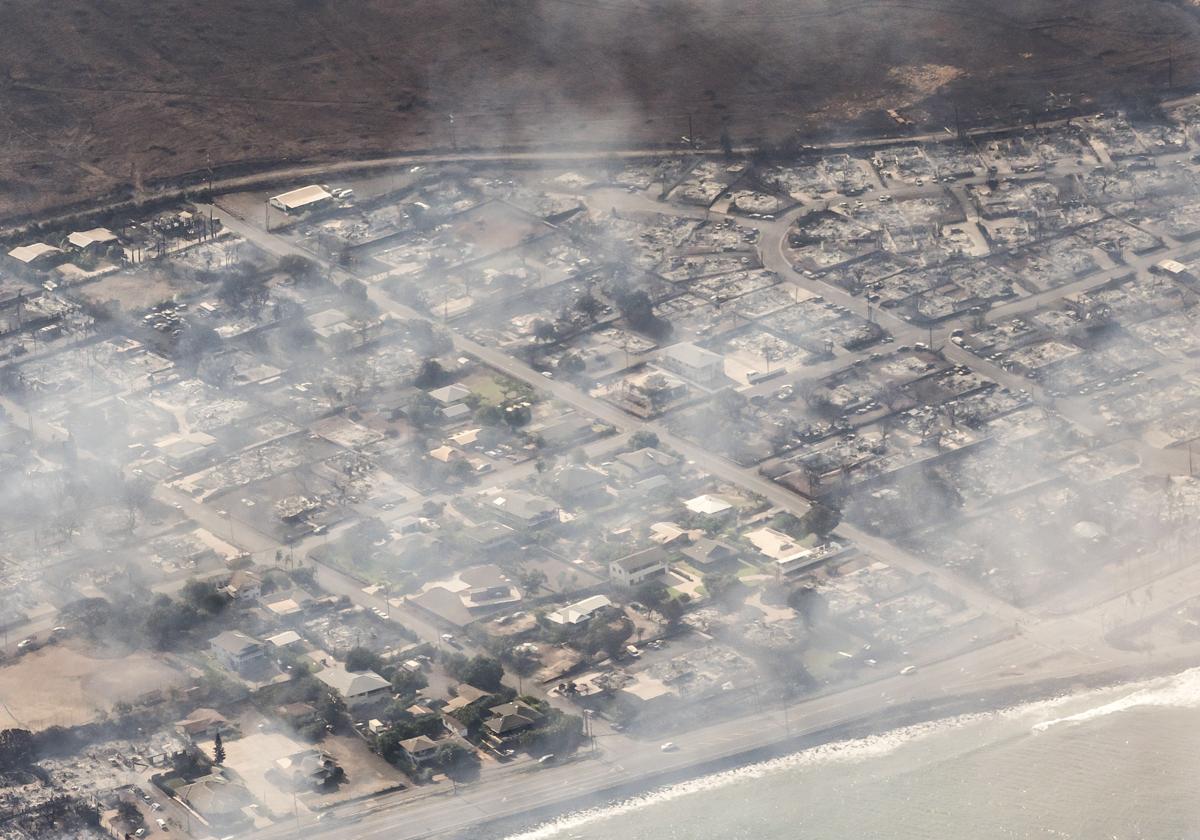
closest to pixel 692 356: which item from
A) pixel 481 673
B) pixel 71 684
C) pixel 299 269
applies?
pixel 299 269

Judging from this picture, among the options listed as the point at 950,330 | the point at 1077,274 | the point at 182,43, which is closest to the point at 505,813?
the point at 950,330

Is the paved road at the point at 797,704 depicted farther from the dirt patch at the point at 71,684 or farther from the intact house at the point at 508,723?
the dirt patch at the point at 71,684

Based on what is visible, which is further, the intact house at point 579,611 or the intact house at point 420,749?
the intact house at point 579,611

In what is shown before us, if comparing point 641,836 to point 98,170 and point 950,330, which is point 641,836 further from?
point 98,170

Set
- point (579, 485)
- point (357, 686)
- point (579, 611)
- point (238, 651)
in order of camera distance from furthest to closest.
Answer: point (579, 485)
point (579, 611)
point (238, 651)
point (357, 686)

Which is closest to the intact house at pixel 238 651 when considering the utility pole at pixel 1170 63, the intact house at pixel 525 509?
the intact house at pixel 525 509

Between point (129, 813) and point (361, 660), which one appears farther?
point (361, 660)

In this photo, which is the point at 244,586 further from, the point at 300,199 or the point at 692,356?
the point at 300,199
